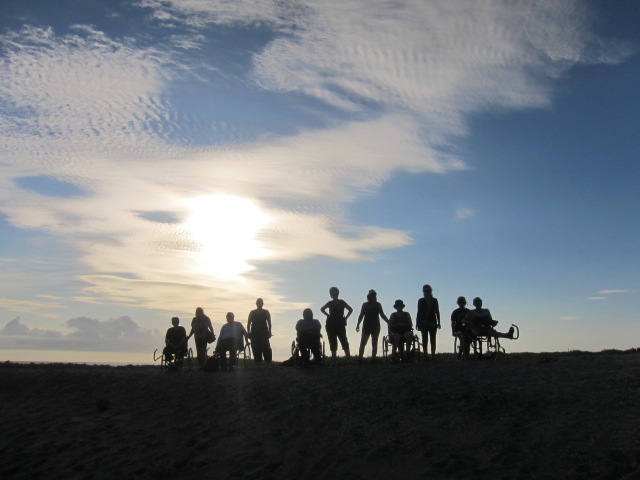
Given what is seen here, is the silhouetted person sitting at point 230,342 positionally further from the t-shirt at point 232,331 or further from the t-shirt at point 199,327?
the t-shirt at point 199,327

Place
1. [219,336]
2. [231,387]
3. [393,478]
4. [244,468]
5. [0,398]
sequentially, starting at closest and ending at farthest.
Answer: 1. [393,478]
2. [244,468]
3. [231,387]
4. [0,398]
5. [219,336]

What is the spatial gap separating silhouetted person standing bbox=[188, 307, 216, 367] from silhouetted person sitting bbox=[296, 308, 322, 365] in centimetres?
353

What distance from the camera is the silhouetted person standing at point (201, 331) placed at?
2019cm

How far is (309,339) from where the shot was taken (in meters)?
18.1

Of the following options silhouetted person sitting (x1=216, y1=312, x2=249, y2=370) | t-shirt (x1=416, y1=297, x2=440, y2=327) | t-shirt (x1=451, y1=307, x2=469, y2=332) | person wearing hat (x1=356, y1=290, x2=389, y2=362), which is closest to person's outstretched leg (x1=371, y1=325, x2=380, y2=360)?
person wearing hat (x1=356, y1=290, x2=389, y2=362)

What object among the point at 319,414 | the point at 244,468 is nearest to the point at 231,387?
the point at 319,414

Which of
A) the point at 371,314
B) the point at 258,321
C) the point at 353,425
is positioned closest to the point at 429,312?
the point at 371,314

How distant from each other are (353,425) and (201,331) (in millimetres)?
10087

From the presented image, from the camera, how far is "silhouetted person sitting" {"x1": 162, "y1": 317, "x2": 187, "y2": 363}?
66.6 feet

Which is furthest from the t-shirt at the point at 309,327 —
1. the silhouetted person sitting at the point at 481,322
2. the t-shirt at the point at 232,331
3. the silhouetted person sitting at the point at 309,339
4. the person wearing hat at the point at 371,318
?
the silhouetted person sitting at the point at 481,322

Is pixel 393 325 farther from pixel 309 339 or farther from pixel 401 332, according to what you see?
pixel 309 339

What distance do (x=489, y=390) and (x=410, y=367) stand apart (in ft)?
12.8

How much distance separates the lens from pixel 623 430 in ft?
30.8

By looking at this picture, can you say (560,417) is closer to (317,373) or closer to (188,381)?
(317,373)
